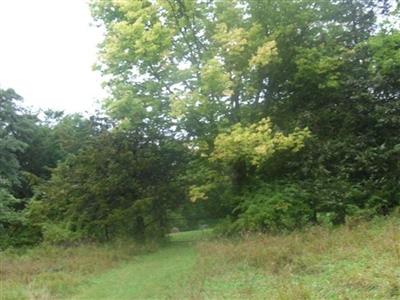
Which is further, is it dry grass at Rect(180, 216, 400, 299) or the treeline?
the treeline

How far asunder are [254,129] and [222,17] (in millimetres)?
3976

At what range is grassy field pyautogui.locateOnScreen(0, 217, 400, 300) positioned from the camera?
7.24 meters

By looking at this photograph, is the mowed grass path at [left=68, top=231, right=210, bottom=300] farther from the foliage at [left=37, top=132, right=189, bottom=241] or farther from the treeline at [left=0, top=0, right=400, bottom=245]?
the foliage at [left=37, top=132, right=189, bottom=241]

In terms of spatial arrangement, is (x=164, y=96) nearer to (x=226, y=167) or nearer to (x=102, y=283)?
(x=226, y=167)

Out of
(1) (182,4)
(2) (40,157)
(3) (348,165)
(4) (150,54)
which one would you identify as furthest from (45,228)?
(2) (40,157)

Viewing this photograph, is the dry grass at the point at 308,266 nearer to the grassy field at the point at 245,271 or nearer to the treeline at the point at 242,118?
the grassy field at the point at 245,271

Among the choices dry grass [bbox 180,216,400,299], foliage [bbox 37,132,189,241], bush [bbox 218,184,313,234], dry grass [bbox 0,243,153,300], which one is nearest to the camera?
dry grass [bbox 180,216,400,299]

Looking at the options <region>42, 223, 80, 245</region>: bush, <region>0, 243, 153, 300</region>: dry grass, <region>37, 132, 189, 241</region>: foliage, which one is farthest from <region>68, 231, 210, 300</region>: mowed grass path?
<region>42, 223, 80, 245</region>: bush

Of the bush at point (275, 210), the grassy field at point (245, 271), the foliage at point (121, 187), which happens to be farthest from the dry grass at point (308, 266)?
the foliage at point (121, 187)

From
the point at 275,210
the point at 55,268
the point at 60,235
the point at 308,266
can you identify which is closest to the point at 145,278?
the point at 55,268

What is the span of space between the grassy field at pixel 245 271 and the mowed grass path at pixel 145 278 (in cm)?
2

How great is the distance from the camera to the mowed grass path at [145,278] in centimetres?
991

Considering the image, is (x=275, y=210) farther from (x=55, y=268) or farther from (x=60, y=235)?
(x=60, y=235)

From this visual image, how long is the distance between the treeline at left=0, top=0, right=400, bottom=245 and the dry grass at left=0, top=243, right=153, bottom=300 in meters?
1.88
